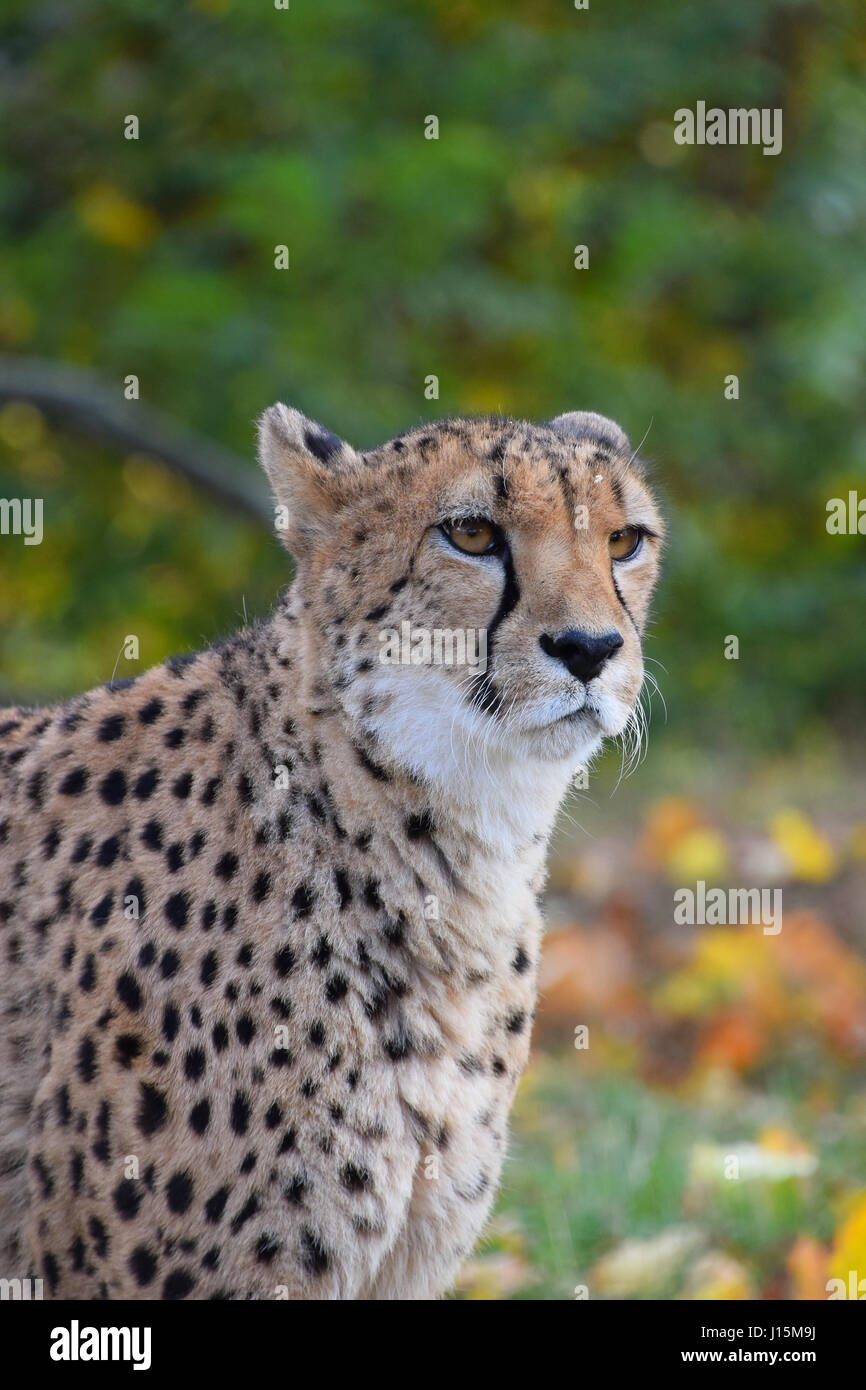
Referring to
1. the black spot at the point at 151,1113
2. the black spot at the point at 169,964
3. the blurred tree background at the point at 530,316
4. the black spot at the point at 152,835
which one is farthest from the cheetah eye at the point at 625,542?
the blurred tree background at the point at 530,316

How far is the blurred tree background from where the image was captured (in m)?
8.38

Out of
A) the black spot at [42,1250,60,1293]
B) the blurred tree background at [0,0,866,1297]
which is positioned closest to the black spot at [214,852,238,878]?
the black spot at [42,1250,60,1293]

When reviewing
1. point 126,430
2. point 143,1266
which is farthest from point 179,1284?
point 126,430

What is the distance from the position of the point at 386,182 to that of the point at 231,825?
6.52 metres

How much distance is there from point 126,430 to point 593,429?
4.95 metres

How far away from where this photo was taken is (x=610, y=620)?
3336mm

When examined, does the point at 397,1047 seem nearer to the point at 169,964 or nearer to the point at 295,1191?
the point at 295,1191

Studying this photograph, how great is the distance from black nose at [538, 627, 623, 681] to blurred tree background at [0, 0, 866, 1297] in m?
3.61

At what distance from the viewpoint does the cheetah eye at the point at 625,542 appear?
141 inches

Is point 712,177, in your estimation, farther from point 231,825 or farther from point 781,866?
point 231,825

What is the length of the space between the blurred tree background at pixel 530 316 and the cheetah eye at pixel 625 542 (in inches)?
134

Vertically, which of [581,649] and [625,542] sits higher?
[625,542]

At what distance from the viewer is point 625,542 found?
11.9ft

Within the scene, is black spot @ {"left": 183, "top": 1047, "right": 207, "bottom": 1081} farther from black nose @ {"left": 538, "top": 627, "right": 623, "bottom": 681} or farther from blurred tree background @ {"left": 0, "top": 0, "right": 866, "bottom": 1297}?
blurred tree background @ {"left": 0, "top": 0, "right": 866, "bottom": 1297}
